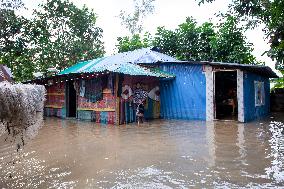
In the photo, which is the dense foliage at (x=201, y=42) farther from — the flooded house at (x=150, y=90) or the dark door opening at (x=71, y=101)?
the dark door opening at (x=71, y=101)

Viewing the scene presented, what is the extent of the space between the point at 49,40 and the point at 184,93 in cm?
1363

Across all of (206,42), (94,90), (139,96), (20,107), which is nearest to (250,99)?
(139,96)

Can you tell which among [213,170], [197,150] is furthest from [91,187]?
Answer: [197,150]

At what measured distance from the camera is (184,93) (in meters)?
13.9

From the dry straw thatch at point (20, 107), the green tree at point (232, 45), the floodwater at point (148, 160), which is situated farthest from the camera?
the green tree at point (232, 45)

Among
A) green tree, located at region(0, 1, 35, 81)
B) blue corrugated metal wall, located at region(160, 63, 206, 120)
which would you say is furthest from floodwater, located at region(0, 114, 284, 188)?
green tree, located at region(0, 1, 35, 81)

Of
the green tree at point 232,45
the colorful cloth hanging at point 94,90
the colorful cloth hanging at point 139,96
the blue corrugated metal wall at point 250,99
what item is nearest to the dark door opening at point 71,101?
the colorful cloth hanging at point 94,90

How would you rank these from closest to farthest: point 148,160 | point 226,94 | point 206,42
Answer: point 148,160, point 226,94, point 206,42

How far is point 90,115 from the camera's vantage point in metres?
13.6

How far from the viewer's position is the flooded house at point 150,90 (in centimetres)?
1244

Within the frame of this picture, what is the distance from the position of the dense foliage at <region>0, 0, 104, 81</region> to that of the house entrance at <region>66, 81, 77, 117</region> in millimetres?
6824

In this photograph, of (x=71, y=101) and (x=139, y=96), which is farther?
(x=71, y=101)

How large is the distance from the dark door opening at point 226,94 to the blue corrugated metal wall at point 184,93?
3.08 meters

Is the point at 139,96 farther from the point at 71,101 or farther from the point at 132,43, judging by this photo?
the point at 132,43
